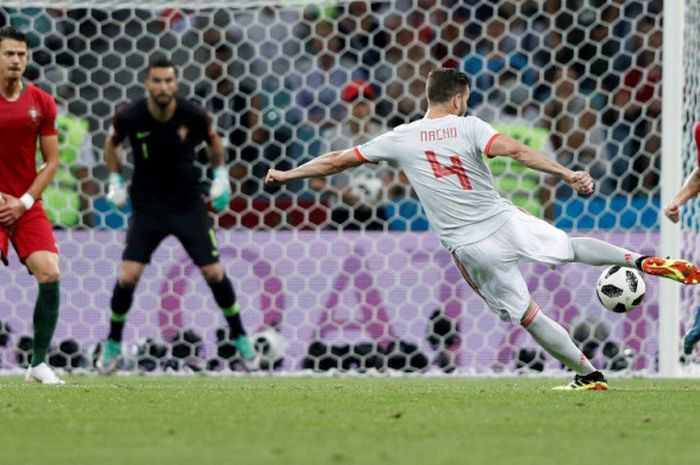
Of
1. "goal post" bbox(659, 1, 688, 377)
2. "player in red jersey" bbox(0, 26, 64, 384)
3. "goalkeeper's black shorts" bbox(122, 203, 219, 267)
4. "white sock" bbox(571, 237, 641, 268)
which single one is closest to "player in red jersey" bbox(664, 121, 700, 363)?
"goal post" bbox(659, 1, 688, 377)

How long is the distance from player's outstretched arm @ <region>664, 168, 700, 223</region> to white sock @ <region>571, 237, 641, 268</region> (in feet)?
2.80

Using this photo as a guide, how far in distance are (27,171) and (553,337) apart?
3.04 metres

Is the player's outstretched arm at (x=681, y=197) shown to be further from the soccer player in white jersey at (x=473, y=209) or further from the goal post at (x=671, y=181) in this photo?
the goal post at (x=671, y=181)

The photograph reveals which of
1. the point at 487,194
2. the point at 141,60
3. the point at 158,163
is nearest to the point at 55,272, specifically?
the point at 158,163

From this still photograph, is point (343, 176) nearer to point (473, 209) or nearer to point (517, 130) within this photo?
point (517, 130)

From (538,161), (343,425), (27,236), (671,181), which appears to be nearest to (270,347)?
(27,236)

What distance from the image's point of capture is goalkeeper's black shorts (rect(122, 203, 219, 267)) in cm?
982

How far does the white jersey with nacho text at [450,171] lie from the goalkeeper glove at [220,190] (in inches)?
85.6

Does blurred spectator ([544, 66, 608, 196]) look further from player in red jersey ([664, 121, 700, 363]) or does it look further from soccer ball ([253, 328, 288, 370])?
soccer ball ([253, 328, 288, 370])

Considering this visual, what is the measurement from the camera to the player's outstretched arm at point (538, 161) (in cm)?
702

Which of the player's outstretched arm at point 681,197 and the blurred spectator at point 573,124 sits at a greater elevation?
the blurred spectator at point 573,124

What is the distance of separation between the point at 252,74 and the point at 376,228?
58.1 inches

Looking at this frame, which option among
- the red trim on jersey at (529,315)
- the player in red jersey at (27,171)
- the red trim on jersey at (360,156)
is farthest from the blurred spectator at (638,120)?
the player in red jersey at (27,171)

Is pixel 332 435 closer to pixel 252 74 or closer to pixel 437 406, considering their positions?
pixel 437 406
